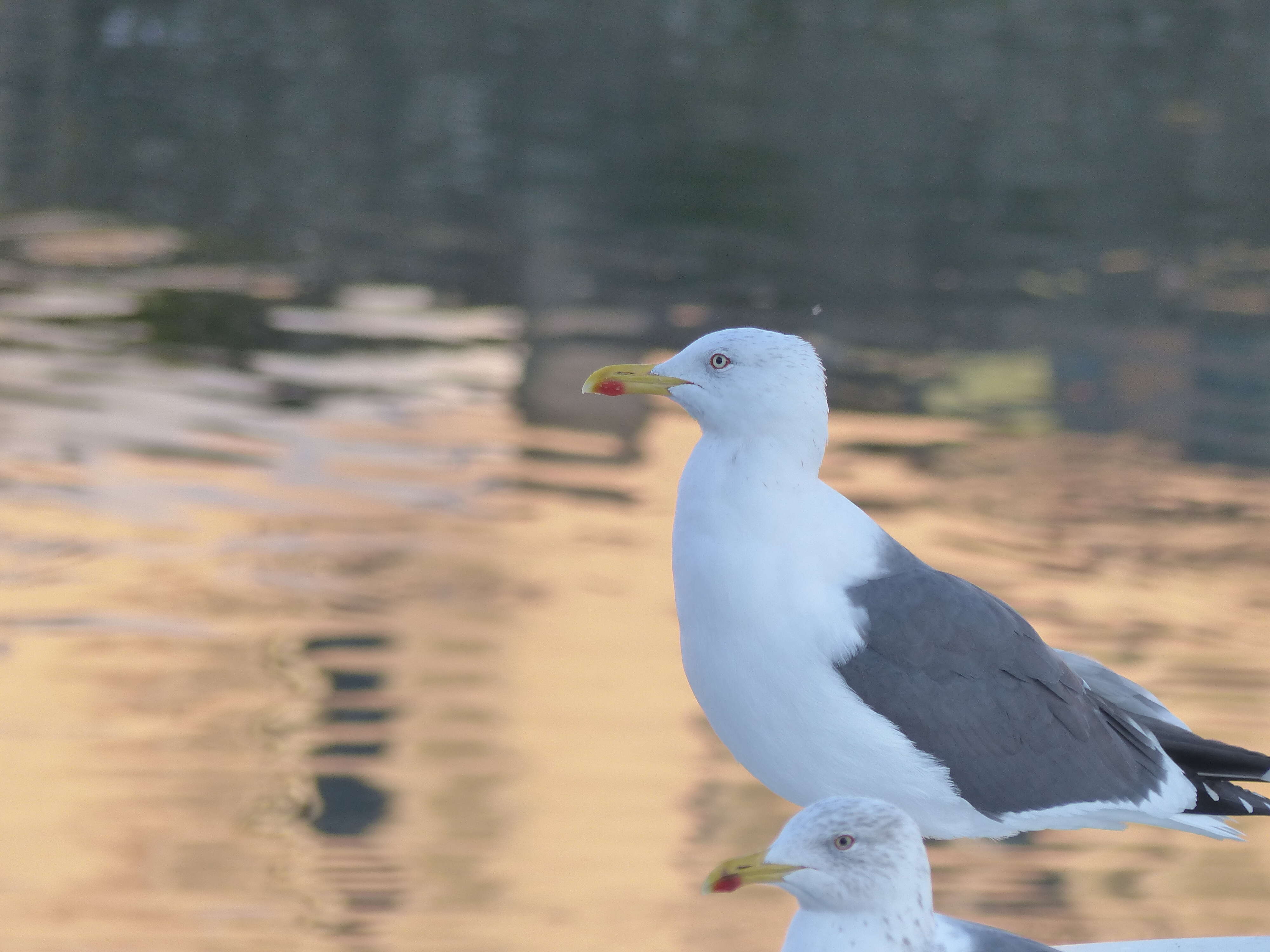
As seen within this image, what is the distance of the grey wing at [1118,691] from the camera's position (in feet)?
16.7

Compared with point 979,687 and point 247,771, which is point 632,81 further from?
point 979,687

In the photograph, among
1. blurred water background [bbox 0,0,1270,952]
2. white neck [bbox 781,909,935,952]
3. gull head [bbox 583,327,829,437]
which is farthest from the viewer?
blurred water background [bbox 0,0,1270,952]

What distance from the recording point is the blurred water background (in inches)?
339

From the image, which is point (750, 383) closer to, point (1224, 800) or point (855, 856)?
point (855, 856)

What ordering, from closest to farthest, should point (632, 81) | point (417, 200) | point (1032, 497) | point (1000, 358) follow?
point (1032, 497) < point (1000, 358) < point (417, 200) < point (632, 81)

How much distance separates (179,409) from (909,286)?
8.89 meters

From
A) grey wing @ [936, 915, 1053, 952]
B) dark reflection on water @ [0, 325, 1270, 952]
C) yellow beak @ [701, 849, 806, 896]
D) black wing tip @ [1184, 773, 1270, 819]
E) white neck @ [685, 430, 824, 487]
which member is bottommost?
dark reflection on water @ [0, 325, 1270, 952]

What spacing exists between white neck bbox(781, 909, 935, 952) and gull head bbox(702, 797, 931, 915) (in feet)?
0.11

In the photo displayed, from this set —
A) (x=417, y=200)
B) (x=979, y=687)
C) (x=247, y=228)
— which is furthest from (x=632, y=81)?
(x=979, y=687)

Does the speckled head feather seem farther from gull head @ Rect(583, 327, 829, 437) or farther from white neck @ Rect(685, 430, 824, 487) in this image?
gull head @ Rect(583, 327, 829, 437)

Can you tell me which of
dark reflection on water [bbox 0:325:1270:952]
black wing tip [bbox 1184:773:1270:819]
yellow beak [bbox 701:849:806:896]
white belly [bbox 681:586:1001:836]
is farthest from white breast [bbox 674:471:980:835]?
dark reflection on water [bbox 0:325:1270:952]

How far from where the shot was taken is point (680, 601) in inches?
181

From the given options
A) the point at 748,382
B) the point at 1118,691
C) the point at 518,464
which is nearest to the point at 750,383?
the point at 748,382

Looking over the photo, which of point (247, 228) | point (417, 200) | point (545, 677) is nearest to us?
point (545, 677)
